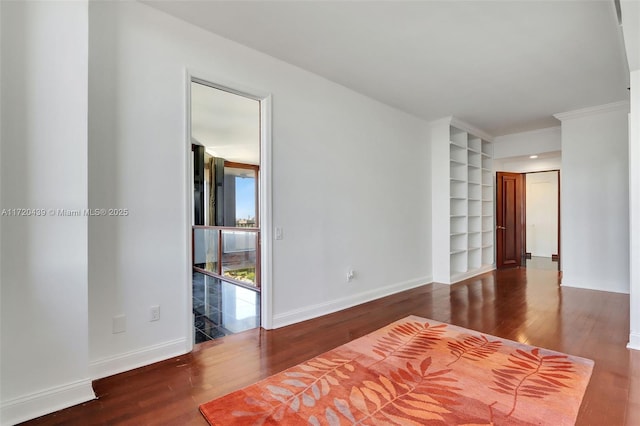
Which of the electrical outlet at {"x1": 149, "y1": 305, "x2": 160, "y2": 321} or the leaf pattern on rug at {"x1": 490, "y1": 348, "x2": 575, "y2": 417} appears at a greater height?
the electrical outlet at {"x1": 149, "y1": 305, "x2": 160, "y2": 321}

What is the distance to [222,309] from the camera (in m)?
3.98

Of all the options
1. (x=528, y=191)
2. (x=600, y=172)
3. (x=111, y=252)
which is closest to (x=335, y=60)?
(x=111, y=252)

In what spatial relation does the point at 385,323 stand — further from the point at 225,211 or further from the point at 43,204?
the point at 225,211

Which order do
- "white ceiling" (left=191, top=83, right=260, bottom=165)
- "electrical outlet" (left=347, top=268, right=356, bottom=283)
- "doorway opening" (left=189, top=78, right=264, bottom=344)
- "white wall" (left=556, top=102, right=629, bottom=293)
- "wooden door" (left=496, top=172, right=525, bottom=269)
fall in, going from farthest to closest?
"wooden door" (left=496, top=172, right=525, bottom=269) < "white wall" (left=556, top=102, right=629, bottom=293) < "white ceiling" (left=191, top=83, right=260, bottom=165) < "electrical outlet" (left=347, top=268, right=356, bottom=283) < "doorway opening" (left=189, top=78, right=264, bottom=344)

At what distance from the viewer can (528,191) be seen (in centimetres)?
918

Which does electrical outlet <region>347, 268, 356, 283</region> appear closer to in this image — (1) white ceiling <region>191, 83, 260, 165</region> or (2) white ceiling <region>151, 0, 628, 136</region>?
(2) white ceiling <region>151, 0, 628, 136</region>

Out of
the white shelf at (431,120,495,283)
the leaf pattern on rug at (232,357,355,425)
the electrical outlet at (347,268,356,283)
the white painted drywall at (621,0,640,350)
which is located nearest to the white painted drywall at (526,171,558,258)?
the white shelf at (431,120,495,283)

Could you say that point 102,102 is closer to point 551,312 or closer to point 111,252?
point 111,252

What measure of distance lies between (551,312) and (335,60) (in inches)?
153

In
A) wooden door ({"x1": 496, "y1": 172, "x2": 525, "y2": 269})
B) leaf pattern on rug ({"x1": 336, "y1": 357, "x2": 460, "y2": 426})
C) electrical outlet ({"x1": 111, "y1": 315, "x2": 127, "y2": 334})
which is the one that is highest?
wooden door ({"x1": 496, "y1": 172, "x2": 525, "y2": 269})

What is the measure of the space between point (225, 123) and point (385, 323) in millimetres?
4321

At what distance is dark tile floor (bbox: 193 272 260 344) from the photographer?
10.8 feet

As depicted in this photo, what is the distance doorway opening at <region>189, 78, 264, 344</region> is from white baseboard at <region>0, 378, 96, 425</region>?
107 centimetres

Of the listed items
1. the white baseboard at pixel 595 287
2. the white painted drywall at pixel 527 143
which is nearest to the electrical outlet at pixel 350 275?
the white baseboard at pixel 595 287
